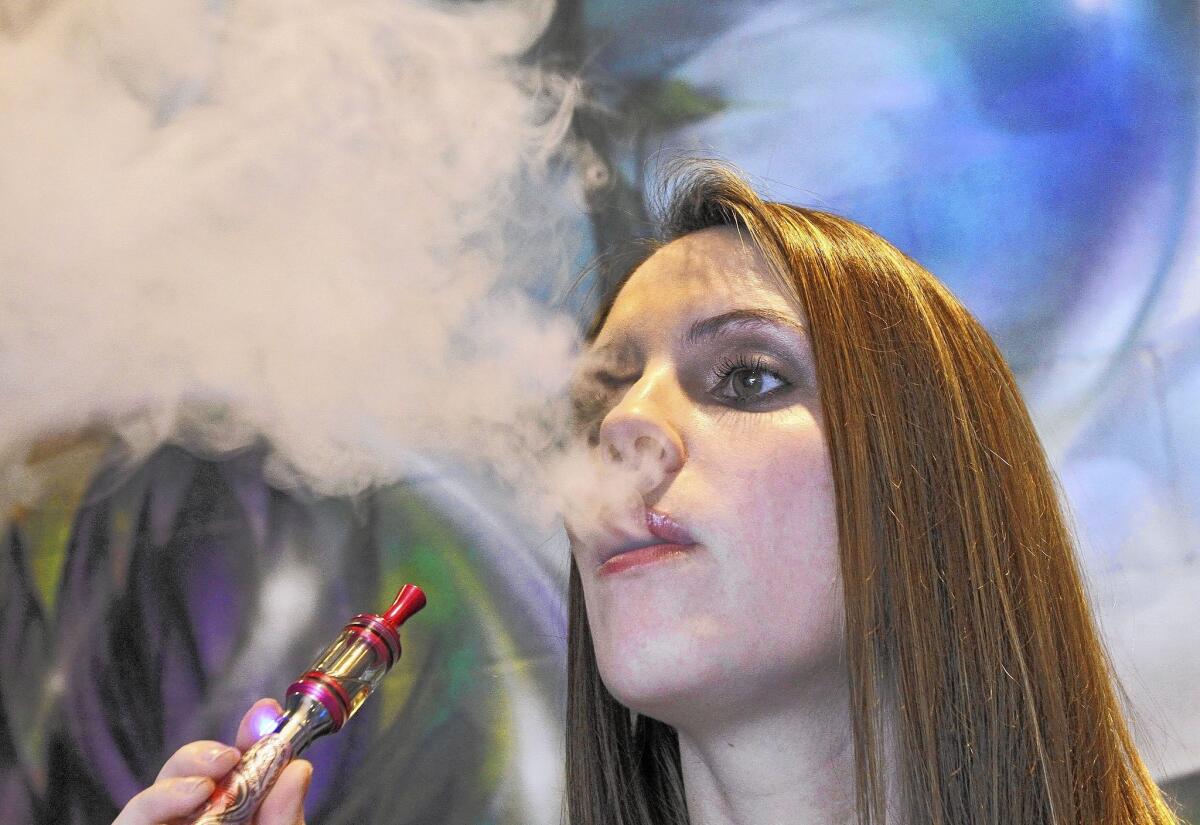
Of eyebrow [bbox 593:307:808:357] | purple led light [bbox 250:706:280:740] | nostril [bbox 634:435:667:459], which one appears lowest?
purple led light [bbox 250:706:280:740]

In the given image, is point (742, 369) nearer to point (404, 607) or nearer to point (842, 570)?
point (842, 570)

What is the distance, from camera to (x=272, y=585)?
1.29 m

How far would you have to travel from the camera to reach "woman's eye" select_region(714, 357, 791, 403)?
3.28 ft

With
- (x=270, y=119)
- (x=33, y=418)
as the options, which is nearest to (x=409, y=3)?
(x=270, y=119)

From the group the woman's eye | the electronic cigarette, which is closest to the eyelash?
the woman's eye

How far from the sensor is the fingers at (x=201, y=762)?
0.80 m

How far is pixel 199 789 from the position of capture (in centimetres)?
78

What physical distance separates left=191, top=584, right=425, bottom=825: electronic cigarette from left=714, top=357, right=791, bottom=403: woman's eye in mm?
351

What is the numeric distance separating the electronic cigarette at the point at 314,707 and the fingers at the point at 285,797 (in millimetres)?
11

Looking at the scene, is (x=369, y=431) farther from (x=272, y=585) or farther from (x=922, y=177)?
(x=922, y=177)

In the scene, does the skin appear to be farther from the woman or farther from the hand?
the hand

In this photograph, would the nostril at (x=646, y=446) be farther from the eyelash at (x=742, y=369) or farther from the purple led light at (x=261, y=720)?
the purple led light at (x=261, y=720)

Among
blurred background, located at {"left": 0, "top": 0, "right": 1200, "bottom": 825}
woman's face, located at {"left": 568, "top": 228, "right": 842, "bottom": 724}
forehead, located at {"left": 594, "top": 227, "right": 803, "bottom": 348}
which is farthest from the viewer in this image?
blurred background, located at {"left": 0, "top": 0, "right": 1200, "bottom": 825}

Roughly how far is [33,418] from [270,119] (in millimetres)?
450
